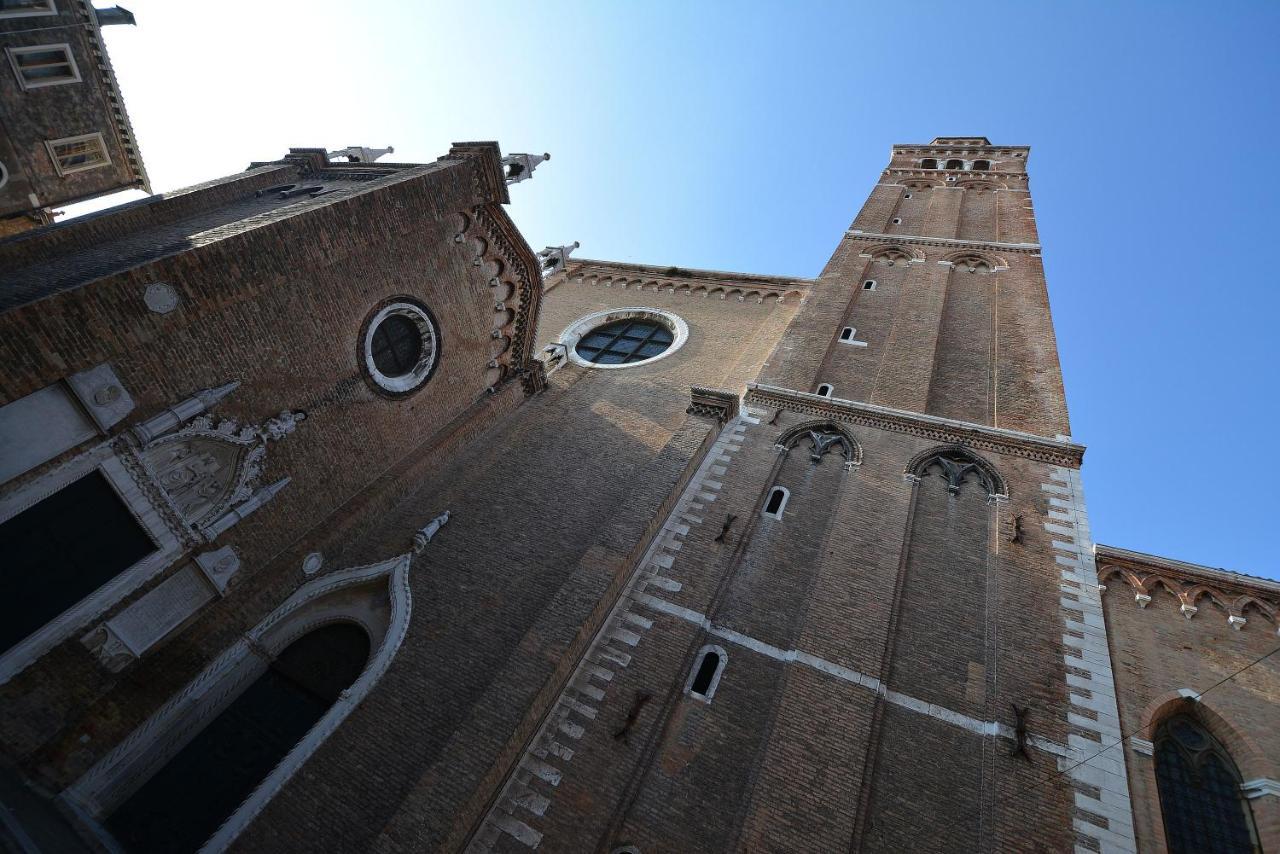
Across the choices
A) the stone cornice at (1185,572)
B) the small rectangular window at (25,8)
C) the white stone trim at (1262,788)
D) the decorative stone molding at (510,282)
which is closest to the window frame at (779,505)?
the stone cornice at (1185,572)

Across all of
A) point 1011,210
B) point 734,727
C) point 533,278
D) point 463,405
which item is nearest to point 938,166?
point 1011,210

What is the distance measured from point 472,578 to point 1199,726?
11.3 metres

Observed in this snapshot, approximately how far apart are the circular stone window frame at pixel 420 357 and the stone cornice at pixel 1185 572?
41.4 ft

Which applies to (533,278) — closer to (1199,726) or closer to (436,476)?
(436,476)

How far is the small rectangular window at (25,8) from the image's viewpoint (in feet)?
45.5

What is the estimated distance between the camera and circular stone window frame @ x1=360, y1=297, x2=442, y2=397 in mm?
10516

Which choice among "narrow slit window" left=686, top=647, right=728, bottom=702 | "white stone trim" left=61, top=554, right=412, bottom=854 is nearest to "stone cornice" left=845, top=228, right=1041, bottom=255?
"narrow slit window" left=686, top=647, right=728, bottom=702

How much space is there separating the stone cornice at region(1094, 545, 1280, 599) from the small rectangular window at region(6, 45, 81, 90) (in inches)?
1013

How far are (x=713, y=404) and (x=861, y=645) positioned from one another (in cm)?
570

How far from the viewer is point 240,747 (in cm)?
860

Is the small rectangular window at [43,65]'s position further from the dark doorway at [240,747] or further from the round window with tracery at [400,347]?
the dark doorway at [240,747]

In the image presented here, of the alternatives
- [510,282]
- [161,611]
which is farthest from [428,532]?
[510,282]

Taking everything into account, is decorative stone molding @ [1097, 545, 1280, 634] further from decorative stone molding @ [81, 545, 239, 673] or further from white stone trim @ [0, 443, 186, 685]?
white stone trim @ [0, 443, 186, 685]

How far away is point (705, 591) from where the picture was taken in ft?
34.0
